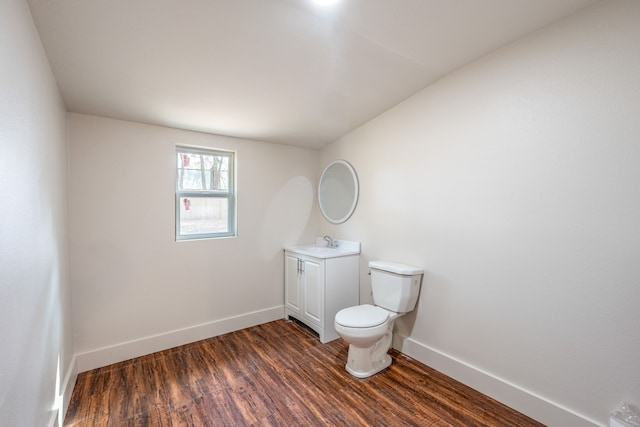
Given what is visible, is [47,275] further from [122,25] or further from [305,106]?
[305,106]

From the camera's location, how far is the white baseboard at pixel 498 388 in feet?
5.47

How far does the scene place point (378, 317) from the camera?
228 cm

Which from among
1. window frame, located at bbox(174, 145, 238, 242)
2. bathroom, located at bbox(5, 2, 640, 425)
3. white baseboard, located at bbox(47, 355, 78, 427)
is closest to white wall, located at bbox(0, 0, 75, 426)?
white baseboard, located at bbox(47, 355, 78, 427)

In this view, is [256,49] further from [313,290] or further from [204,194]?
[313,290]

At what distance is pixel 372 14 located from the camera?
1558 mm

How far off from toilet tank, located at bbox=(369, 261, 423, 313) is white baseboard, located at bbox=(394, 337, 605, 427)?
0.37 metres

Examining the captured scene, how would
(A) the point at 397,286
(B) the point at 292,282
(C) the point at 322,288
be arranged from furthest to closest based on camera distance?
(B) the point at 292,282 → (C) the point at 322,288 → (A) the point at 397,286

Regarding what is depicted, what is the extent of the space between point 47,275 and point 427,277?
246 centimetres

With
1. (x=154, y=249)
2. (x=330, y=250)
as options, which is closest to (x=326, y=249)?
(x=330, y=250)

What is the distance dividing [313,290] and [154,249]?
58.8 inches

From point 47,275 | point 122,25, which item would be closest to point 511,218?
point 122,25

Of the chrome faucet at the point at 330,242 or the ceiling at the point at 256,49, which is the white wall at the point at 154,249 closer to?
the ceiling at the point at 256,49

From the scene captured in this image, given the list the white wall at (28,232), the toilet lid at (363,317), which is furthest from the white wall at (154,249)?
the toilet lid at (363,317)

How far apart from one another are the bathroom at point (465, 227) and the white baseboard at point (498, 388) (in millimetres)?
11
